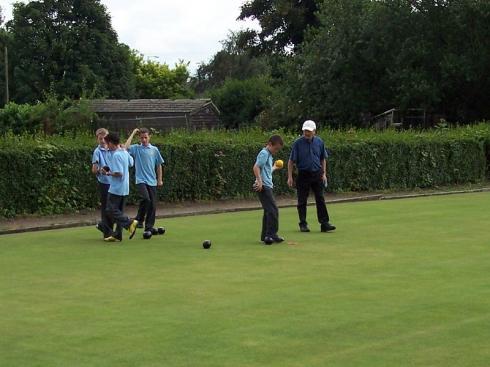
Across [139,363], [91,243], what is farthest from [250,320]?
[91,243]

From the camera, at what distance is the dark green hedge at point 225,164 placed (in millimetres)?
17953

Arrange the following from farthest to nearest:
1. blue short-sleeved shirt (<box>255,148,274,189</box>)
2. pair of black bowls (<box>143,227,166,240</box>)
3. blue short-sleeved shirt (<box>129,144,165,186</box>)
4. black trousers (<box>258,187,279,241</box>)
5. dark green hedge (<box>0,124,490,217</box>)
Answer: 1. dark green hedge (<box>0,124,490,217</box>)
2. blue short-sleeved shirt (<box>129,144,165,186</box>)
3. pair of black bowls (<box>143,227,166,240</box>)
4. blue short-sleeved shirt (<box>255,148,274,189</box>)
5. black trousers (<box>258,187,279,241</box>)

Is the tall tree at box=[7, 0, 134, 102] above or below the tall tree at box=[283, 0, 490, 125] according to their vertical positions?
above

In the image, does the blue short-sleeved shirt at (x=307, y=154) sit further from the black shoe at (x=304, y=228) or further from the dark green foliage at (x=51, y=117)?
the dark green foliage at (x=51, y=117)

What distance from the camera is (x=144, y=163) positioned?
47.6 feet

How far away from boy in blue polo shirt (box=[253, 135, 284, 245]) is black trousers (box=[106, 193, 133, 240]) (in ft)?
6.62

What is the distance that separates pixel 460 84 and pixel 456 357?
32.6m

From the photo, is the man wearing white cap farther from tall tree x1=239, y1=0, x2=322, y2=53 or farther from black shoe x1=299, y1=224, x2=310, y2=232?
tall tree x1=239, y1=0, x2=322, y2=53

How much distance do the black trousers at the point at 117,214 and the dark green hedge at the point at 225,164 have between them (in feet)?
14.8

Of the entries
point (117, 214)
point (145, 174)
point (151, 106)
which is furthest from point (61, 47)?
point (117, 214)

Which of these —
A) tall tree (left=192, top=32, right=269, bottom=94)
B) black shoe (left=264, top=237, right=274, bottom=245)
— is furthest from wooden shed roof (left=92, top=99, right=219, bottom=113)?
black shoe (left=264, top=237, right=274, bottom=245)

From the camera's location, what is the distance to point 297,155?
1491cm

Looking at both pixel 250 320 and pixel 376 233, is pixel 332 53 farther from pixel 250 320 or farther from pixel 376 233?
pixel 250 320

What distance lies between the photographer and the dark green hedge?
58.9ft
